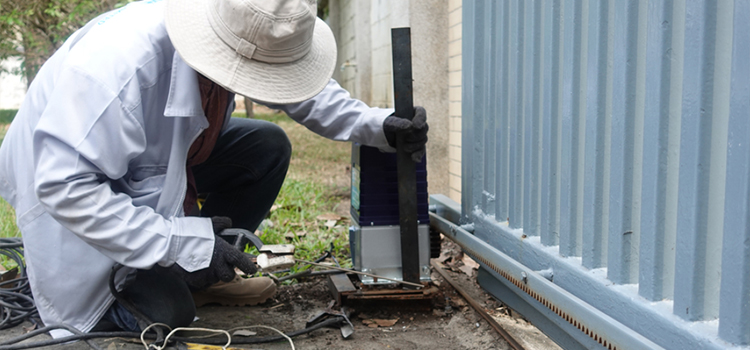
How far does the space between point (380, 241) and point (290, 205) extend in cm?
193

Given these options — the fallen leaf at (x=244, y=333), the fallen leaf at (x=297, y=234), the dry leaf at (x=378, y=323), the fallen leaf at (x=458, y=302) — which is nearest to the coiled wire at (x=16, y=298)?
the fallen leaf at (x=244, y=333)

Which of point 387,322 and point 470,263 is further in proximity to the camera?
point 470,263

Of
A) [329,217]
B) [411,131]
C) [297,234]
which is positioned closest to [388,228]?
[411,131]

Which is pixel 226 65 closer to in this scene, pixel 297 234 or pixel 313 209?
pixel 297 234

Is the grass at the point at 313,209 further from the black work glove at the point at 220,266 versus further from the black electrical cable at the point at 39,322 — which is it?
the black work glove at the point at 220,266

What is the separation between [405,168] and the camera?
2303mm

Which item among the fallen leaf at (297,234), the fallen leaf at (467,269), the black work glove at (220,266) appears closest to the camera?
the black work glove at (220,266)

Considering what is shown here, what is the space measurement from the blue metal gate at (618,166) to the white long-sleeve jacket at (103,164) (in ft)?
3.40

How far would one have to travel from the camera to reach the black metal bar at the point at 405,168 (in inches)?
87.9

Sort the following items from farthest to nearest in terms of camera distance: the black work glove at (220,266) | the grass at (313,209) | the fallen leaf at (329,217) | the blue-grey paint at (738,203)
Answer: the fallen leaf at (329,217)
the grass at (313,209)
the black work glove at (220,266)
the blue-grey paint at (738,203)

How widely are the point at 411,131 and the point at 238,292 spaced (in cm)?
98

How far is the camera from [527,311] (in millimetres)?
2199

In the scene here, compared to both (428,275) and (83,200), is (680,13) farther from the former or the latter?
(83,200)

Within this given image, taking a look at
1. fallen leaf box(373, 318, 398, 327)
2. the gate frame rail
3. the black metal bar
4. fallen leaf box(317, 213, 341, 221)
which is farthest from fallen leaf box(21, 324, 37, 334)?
fallen leaf box(317, 213, 341, 221)
